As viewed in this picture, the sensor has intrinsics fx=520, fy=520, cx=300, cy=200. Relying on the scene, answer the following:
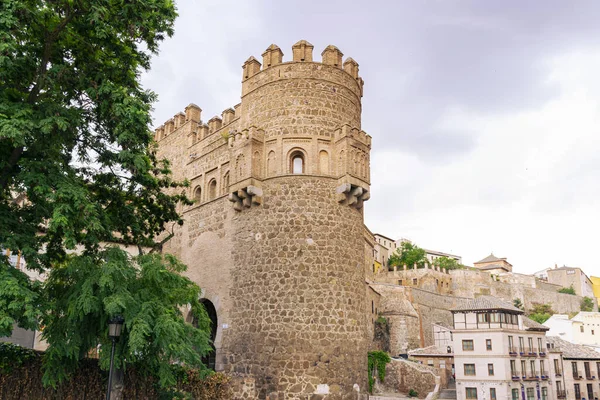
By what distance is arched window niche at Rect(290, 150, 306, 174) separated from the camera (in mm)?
16281

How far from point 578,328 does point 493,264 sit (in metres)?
41.1

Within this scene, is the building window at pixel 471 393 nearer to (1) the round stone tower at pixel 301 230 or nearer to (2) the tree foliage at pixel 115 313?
(1) the round stone tower at pixel 301 230

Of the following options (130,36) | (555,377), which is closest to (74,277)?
(130,36)

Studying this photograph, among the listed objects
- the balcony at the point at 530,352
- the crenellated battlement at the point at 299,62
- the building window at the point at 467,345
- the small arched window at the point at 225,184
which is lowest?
the balcony at the point at 530,352

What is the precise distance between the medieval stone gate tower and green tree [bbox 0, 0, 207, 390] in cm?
319

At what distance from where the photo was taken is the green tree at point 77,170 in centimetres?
1004

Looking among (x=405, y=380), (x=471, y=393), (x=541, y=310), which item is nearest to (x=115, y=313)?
(x=405, y=380)

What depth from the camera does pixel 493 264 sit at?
88.2 m

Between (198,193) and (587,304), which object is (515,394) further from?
(587,304)

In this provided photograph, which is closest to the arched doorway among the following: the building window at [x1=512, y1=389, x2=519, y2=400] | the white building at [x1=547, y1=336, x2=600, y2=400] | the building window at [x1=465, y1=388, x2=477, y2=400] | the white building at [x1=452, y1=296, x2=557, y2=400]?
the white building at [x1=452, y1=296, x2=557, y2=400]

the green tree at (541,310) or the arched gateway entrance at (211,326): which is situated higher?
the green tree at (541,310)

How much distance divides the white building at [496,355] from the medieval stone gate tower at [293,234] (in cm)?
1837

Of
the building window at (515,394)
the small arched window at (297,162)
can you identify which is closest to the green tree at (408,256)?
the building window at (515,394)

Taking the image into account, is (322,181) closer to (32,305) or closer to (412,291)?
(32,305)
